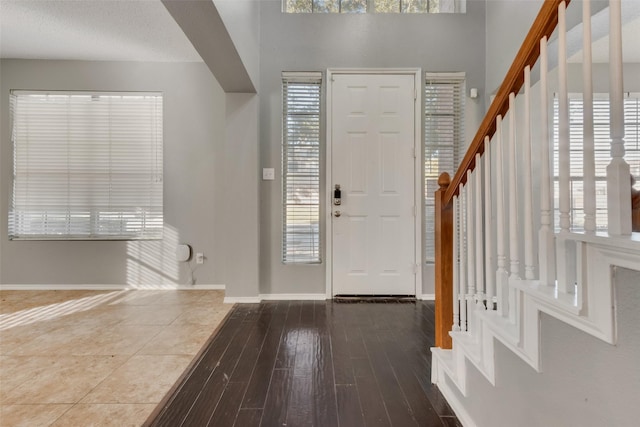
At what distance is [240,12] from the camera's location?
2.39 meters

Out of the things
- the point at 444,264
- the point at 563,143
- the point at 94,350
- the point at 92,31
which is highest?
the point at 92,31

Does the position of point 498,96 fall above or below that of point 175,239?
above

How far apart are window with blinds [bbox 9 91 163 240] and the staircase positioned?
10.9 feet

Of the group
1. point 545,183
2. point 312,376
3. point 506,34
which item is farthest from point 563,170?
point 506,34

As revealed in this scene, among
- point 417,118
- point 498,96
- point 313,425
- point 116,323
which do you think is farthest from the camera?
point 417,118

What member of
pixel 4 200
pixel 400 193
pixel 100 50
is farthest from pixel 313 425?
pixel 4 200

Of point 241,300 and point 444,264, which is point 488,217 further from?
point 241,300

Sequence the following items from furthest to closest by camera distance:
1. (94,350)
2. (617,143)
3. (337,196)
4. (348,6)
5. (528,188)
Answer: (348,6) < (337,196) < (94,350) < (528,188) < (617,143)

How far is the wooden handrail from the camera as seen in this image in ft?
2.93

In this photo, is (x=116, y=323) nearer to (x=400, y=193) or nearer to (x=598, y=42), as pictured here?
(x=400, y=193)

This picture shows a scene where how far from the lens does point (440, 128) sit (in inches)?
126

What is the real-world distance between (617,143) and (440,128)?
2.71m

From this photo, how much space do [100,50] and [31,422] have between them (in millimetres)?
3559

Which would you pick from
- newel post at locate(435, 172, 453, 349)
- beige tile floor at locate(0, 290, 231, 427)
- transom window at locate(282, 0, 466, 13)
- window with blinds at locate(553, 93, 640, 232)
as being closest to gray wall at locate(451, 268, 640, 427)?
newel post at locate(435, 172, 453, 349)
